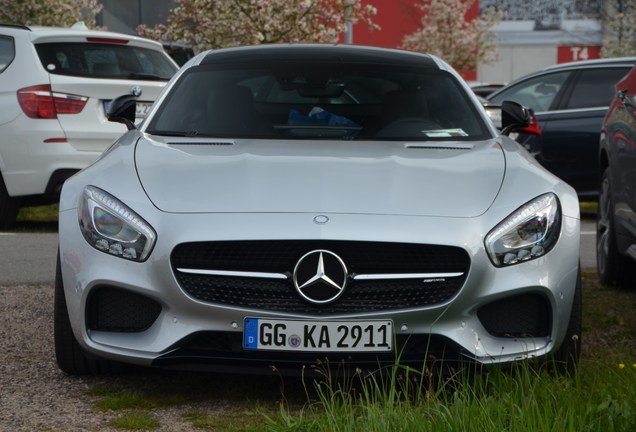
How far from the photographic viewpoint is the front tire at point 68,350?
5.09 metres

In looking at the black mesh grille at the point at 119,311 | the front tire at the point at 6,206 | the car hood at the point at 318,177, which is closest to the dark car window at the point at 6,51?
the front tire at the point at 6,206

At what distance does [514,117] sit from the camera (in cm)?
645

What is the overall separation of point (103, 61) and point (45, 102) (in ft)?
2.53

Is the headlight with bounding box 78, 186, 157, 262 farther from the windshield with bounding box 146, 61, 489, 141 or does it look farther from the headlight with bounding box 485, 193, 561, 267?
the headlight with bounding box 485, 193, 561, 267

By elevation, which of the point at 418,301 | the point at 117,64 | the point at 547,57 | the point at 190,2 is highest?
the point at 418,301

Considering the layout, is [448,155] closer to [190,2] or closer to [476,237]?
[476,237]

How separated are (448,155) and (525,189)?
0.58 metres

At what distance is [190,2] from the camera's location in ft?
70.1

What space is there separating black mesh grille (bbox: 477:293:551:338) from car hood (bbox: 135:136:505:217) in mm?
347

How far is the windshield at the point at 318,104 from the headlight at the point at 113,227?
3.49ft

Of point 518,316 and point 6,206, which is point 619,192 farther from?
point 6,206

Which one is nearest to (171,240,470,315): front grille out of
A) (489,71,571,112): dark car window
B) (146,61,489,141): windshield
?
(146,61,489,141): windshield

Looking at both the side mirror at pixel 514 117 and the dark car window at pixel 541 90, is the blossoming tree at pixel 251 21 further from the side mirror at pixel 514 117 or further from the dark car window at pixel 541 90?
the side mirror at pixel 514 117

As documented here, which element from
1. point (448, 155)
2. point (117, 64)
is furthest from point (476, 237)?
point (117, 64)
